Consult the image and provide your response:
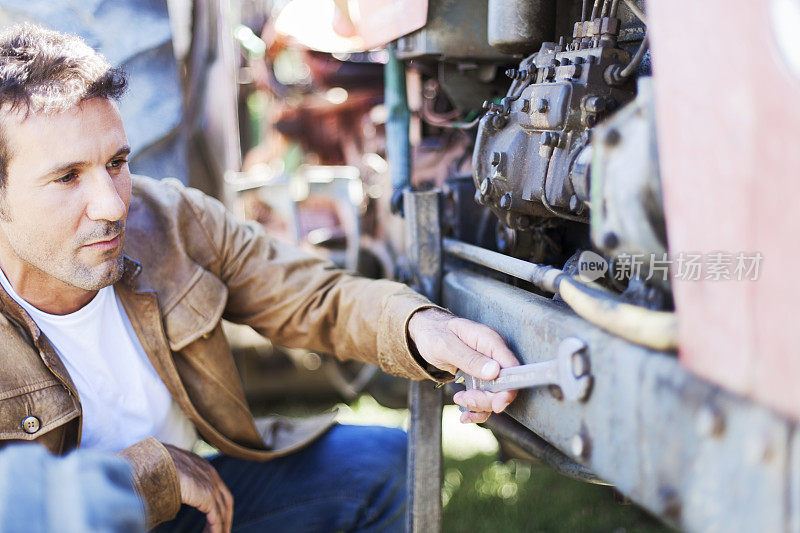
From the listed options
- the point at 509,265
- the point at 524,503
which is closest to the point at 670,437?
the point at 509,265

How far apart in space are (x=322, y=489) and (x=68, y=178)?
0.98 metres

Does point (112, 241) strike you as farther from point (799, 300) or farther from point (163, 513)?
point (799, 300)

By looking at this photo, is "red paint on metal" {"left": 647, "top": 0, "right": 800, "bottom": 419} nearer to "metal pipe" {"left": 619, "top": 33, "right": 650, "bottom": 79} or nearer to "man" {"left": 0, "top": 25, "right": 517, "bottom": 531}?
"metal pipe" {"left": 619, "top": 33, "right": 650, "bottom": 79}

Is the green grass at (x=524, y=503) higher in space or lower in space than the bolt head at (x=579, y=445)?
lower

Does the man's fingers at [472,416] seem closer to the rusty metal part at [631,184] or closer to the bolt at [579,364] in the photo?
the bolt at [579,364]

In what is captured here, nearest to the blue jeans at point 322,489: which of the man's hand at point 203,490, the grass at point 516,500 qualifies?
the man's hand at point 203,490

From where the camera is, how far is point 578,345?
93cm

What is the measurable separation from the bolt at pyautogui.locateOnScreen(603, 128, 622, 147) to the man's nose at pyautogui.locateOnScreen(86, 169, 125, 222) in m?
0.93

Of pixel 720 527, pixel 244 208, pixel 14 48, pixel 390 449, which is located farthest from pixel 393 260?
pixel 720 527

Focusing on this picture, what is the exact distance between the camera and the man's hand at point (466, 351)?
3.76 feet

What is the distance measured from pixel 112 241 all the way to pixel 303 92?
1964 millimetres

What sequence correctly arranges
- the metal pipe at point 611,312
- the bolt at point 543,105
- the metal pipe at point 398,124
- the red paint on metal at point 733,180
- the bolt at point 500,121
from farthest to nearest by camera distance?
1. the metal pipe at point 398,124
2. the bolt at point 500,121
3. the bolt at point 543,105
4. the metal pipe at point 611,312
5. the red paint on metal at point 733,180

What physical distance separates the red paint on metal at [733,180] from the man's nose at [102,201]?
3.28ft

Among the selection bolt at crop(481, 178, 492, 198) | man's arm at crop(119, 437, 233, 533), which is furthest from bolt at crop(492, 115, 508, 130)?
man's arm at crop(119, 437, 233, 533)
